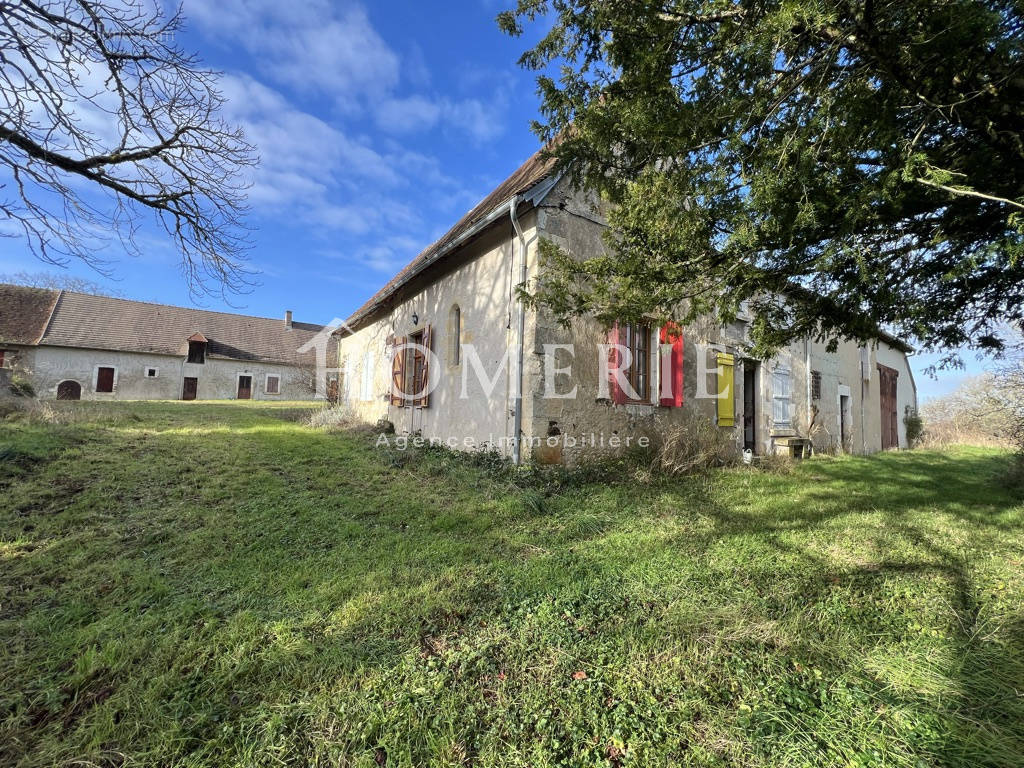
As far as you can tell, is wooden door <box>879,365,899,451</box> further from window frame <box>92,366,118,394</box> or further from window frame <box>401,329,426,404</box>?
window frame <box>92,366,118,394</box>

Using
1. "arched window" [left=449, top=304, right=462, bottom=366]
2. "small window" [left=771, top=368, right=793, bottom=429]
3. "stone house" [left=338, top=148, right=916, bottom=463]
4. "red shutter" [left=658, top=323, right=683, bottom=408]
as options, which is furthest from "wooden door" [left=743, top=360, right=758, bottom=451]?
"arched window" [left=449, top=304, right=462, bottom=366]

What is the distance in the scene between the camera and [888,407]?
14656 mm

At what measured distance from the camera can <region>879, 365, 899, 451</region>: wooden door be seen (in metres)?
14.2

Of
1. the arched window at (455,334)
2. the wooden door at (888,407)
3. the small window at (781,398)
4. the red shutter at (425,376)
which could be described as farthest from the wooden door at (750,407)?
the wooden door at (888,407)

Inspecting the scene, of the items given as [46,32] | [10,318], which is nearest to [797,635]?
[46,32]

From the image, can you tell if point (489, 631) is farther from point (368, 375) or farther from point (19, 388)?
point (19, 388)

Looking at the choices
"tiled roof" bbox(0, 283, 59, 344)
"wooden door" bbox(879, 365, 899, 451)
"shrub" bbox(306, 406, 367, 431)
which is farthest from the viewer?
"tiled roof" bbox(0, 283, 59, 344)

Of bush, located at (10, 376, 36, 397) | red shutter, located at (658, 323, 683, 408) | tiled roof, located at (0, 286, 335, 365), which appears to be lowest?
bush, located at (10, 376, 36, 397)

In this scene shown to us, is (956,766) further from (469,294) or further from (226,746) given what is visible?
(469,294)

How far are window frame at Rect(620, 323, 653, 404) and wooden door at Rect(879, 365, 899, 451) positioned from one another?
12561mm

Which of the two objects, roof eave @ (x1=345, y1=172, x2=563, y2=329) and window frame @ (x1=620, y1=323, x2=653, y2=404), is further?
window frame @ (x1=620, y1=323, x2=653, y2=404)

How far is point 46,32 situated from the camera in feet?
14.7

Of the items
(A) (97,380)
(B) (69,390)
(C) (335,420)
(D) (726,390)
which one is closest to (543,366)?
(D) (726,390)

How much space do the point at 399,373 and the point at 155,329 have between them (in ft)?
75.4
